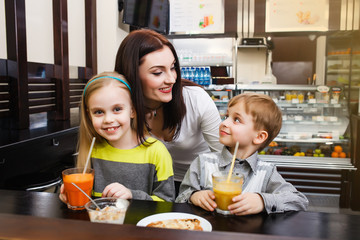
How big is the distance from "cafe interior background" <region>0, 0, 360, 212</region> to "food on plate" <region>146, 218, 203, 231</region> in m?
1.53

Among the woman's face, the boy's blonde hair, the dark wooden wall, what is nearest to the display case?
the dark wooden wall

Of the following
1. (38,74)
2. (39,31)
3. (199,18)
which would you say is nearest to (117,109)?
(38,74)

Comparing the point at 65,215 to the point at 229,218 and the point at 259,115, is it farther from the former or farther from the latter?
the point at 259,115

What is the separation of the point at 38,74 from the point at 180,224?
2.97 meters

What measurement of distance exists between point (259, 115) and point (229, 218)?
0.57 metres

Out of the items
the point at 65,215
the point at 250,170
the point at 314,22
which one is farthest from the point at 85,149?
the point at 314,22

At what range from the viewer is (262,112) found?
141 cm

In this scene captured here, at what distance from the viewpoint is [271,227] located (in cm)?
92

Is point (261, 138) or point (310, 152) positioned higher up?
point (261, 138)

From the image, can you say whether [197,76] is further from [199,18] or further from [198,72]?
[199,18]

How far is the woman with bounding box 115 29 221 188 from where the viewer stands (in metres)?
1.62

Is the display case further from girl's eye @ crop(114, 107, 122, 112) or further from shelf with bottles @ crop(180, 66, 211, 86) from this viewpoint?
girl's eye @ crop(114, 107, 122, 112)

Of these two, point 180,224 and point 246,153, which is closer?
point 180,224

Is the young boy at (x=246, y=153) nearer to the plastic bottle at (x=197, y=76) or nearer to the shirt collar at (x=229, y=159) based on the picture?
the shirt collar at (x=229, y=159)
